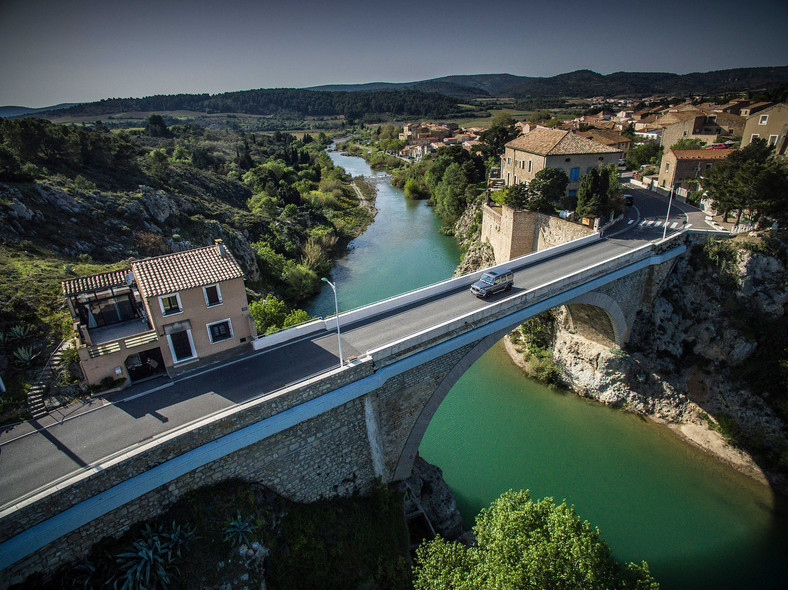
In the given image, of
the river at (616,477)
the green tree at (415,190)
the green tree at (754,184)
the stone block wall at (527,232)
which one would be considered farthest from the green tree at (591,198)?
the green tree at (415,190)

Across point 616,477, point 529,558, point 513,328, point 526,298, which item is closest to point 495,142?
point 526,298

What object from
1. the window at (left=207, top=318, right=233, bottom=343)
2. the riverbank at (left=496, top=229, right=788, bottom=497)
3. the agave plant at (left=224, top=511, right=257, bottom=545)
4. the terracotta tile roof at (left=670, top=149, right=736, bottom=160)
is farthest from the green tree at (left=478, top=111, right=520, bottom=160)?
the agave plant at (left=224, top=511, right=257, bottom=545)

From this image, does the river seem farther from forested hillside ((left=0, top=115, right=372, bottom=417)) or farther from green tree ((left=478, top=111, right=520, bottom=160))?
green tree ((left=478, top=111, right=520, bottom=160))

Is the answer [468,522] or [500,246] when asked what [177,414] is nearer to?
[468,522]

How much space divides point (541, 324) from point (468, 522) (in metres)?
14.1

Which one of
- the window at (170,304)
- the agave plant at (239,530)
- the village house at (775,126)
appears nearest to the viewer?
the agave plant at (239,530)

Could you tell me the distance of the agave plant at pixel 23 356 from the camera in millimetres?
15211

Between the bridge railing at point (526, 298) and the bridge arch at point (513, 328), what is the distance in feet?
2.79

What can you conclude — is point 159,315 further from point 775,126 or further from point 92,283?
point 775,126

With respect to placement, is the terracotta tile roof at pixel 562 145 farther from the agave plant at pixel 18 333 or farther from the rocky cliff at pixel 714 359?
the agave plant at pixel 18 333

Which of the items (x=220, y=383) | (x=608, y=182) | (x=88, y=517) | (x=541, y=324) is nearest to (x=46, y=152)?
(x=220, y=383)

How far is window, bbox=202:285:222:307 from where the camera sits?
1465 cm

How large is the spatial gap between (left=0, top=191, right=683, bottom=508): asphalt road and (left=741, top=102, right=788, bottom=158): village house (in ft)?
97.2

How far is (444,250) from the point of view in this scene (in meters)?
47.1
